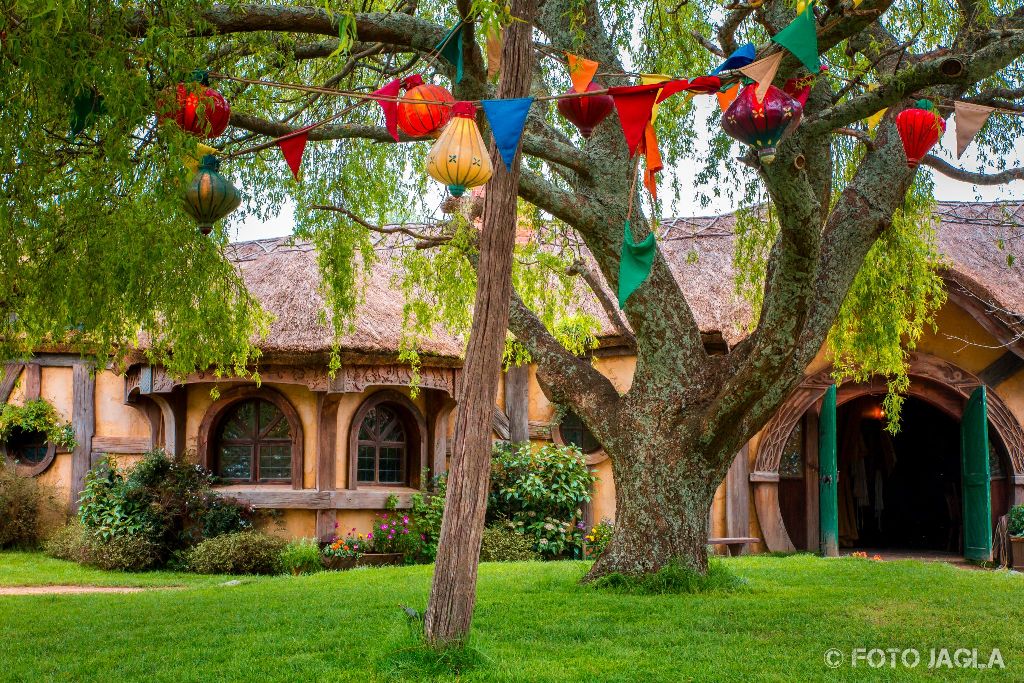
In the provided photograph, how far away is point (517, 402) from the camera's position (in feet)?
45.2

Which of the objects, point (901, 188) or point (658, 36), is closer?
point (901, 188)

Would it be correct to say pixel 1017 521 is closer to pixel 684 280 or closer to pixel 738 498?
pixel 738 498

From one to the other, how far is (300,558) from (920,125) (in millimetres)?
8555

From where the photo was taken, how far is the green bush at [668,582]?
24.3 ft

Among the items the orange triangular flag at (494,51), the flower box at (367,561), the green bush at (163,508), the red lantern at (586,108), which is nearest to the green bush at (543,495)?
the flower box at (367,561)

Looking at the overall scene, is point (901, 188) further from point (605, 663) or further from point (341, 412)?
point (341, 412)

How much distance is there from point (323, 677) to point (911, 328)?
8344 mm

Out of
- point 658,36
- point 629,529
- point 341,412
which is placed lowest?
point 629,529

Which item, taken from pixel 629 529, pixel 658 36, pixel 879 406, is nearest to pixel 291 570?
pixel 629 529

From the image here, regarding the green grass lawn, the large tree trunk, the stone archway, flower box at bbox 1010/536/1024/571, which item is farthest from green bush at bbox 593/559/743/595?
flower box at bbox 1010/536/1024/571

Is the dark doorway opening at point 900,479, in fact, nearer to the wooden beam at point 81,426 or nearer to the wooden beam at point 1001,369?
the wooden beam at point 1001,369

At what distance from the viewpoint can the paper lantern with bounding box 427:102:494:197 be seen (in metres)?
5.01

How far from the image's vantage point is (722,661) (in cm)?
531

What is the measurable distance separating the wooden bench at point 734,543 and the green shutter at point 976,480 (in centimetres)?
273
